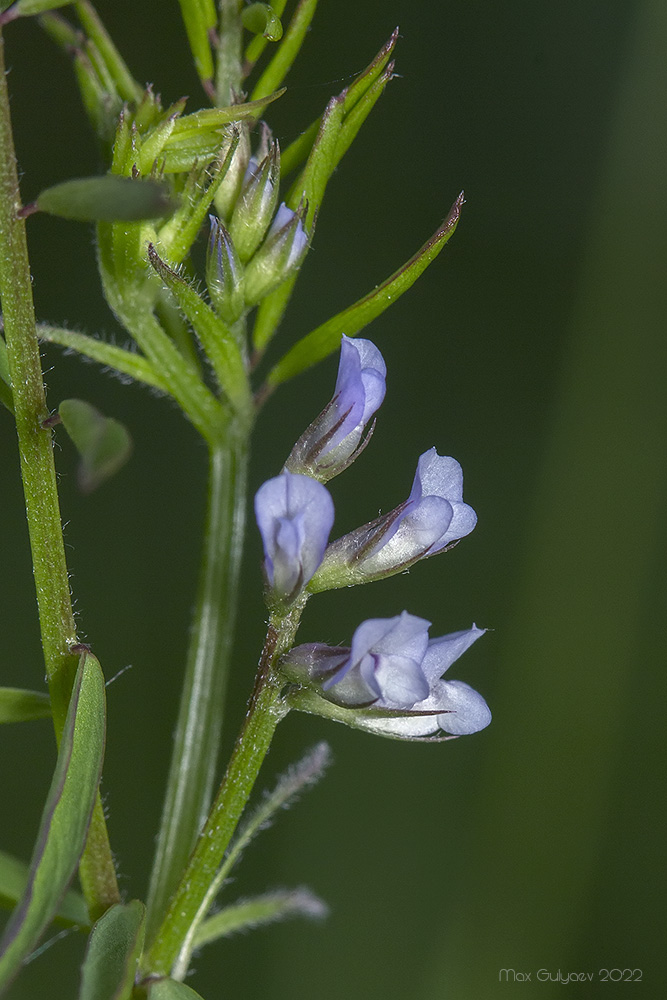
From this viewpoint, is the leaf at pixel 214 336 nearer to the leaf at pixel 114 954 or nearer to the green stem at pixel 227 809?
the green stem at pixel 227 809

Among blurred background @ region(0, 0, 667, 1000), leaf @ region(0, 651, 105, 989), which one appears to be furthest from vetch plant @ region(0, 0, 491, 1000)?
blurred background @ region(0, 0, 667, 1000)

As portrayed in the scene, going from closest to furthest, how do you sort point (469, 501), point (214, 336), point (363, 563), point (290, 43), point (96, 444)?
point (96, 444), point (363, 563), point (214, 336), point (290, 43), point (469, 501)

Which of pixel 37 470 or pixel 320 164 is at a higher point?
pixel 320 164

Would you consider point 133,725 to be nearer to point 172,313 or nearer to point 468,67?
point 172,313

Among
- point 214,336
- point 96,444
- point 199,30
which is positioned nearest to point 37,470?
point 96,444

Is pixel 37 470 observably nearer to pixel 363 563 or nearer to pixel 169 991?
pixel 363 563

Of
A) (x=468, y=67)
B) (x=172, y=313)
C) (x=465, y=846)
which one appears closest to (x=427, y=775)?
(x=465, y=846)
